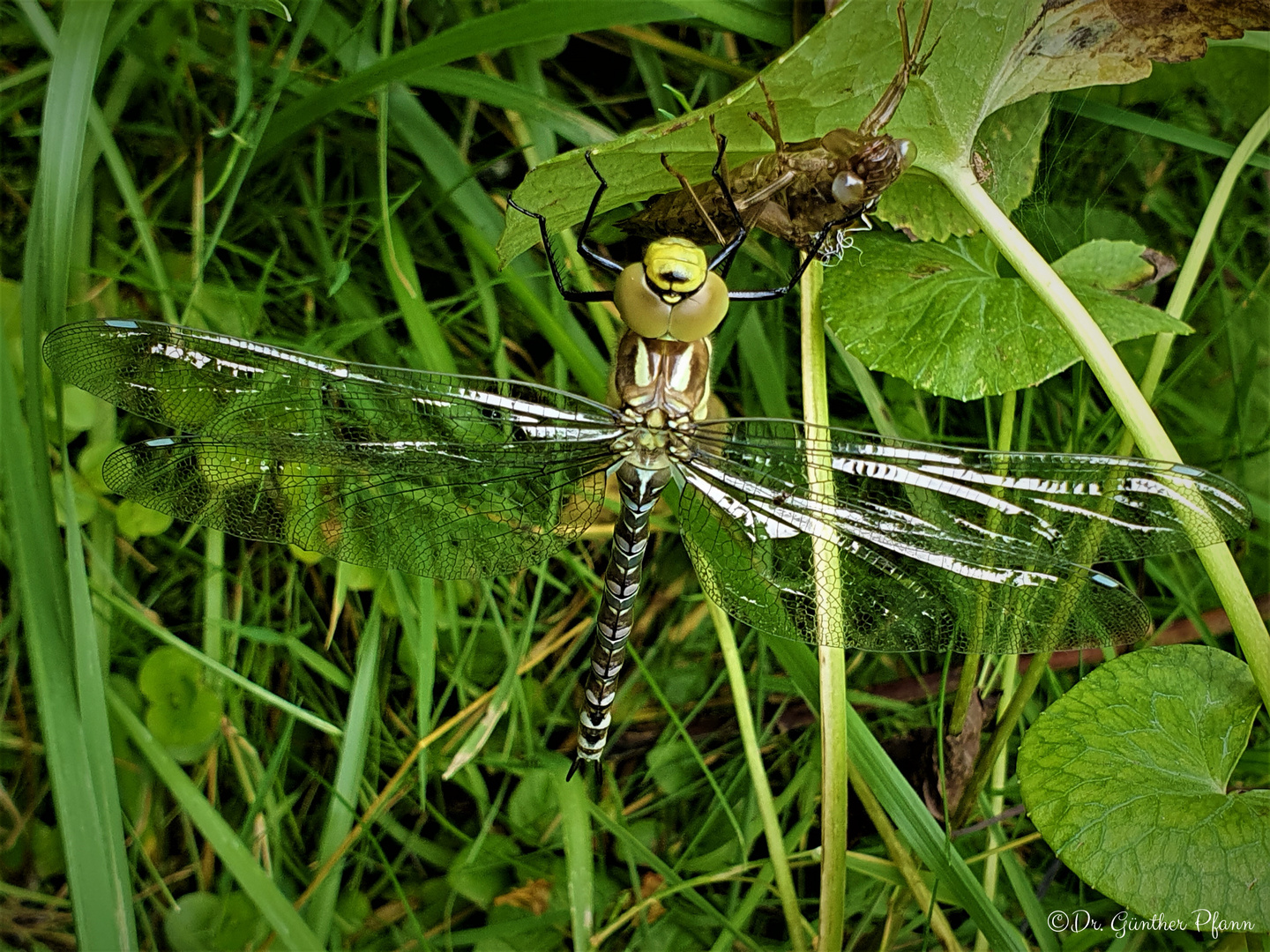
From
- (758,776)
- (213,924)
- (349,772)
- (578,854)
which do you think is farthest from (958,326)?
(213,924)

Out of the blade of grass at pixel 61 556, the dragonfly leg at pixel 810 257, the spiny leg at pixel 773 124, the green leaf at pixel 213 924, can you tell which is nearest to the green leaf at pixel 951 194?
the dragonfly leg at pixel 810 257

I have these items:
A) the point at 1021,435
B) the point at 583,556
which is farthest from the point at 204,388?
the point at 1021,435

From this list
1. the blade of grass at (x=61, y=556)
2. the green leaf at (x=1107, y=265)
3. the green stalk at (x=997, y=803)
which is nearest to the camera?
the blade of grass at (x=61, y=556)

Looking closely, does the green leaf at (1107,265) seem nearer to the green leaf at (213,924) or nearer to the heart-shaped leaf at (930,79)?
the heart-shaped leaf at (930,79)

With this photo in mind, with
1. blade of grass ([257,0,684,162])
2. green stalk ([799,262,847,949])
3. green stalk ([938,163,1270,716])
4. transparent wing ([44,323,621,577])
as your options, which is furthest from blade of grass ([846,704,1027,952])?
blade of grass ([257,0,684,162])

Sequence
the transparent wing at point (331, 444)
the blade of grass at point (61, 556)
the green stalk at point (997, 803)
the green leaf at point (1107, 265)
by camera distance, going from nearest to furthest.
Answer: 1. the transparent wing at point (331, 444)
2. the blade of grass at point (61, 556)
3. the green leaf at point (1107, 265)
4. the green stalk at point (997, 803)

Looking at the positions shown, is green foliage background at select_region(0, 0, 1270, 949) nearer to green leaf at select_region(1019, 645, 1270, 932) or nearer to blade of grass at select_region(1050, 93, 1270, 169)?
blade of grass at select_region(1050, 93, 1270, 169)

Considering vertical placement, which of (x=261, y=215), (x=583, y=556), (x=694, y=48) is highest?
(x=694, y=48)

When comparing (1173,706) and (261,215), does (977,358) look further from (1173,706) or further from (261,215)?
(261,215)
